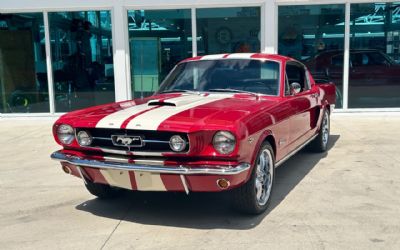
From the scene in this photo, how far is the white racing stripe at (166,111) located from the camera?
3.76 m

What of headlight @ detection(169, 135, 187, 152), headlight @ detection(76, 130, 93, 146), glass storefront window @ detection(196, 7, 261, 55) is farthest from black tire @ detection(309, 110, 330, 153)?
glass storefront window @ detection(196, 7, 261, 55)

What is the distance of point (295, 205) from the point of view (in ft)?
14.6

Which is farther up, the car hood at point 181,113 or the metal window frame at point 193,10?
the metal window frame at point 193,10

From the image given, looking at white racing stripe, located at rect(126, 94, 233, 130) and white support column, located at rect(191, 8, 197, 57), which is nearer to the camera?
white racing stripe, located at rect(126, 94, 233, 130)

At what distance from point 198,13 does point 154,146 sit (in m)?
7.37

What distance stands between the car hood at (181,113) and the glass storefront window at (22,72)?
7.17 m

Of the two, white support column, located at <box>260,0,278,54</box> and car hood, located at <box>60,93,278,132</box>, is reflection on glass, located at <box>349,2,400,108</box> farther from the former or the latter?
car hood, located at <box>60,93,278,132</box>

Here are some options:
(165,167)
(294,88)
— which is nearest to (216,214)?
(165,167)

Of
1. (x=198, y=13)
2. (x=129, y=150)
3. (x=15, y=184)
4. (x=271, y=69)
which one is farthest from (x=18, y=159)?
(x=198, y=13)

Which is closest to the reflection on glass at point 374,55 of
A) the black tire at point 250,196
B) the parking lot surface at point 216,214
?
the parking lot surface at point 216,214

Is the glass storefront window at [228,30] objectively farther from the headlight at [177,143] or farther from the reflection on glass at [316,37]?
the headlight at [177,143]

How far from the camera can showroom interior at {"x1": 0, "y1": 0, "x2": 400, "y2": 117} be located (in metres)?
10.4

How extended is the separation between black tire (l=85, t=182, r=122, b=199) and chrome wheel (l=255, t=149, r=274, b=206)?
1.61m

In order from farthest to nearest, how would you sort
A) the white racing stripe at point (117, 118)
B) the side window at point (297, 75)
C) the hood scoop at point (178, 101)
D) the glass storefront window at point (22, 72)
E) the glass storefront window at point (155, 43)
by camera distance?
1. the glass storefront window at point (22, 72)
2. the glass storefront window at point (155, 43)
3. the side window at point (297, 75)
4. the hood scoop at point (178, 101)
5. the white racing stripe at point (117, 118)
